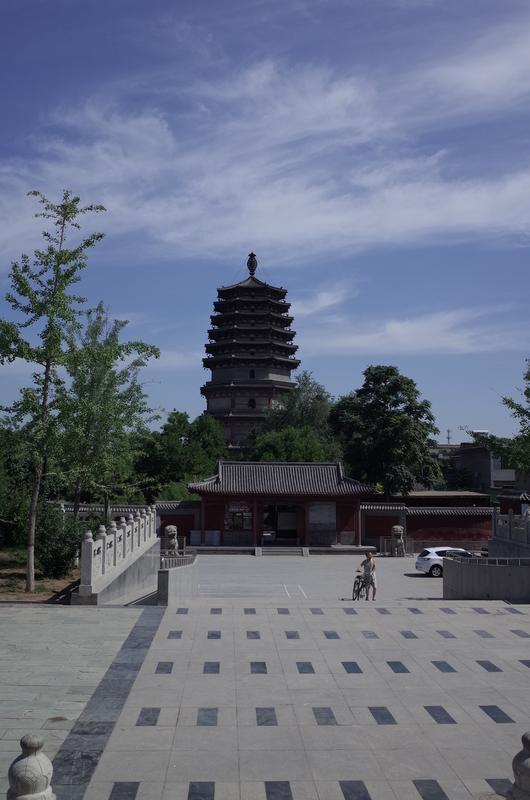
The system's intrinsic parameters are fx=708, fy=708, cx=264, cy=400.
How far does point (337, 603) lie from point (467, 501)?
28687 mm

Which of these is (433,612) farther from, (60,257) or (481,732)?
(60,257)

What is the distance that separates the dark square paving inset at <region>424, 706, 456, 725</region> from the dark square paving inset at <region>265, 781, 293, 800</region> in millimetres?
2308

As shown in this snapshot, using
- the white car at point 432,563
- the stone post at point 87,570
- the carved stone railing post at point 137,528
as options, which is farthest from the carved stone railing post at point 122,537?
the white car at point 432,563

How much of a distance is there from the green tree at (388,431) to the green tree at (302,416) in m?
9.42

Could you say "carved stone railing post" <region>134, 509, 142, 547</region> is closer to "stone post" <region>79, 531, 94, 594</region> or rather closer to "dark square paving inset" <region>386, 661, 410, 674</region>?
"stone post" <region>79, 531, 94, 594</region>

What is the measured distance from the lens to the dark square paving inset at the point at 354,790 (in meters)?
6.02

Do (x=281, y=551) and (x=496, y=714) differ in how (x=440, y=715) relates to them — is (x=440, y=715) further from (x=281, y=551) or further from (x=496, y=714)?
(x=281, y=551)

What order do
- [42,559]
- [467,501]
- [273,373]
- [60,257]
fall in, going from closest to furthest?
1. [60,257]
2. [42,559]
3. [467,501]
4. [273,373]

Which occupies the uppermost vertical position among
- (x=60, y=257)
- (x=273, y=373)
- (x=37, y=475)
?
(x=273, y=373)

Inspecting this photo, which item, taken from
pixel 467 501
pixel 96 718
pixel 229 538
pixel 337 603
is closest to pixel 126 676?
pixel 96 718

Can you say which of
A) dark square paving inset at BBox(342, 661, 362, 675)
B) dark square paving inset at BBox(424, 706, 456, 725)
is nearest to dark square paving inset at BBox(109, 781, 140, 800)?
dark square paving inset at BBox(424, 706, 456, 725)

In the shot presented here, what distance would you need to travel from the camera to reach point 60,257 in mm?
16062

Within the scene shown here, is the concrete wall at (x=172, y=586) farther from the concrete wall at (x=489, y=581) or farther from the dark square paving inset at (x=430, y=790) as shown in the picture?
the dark square paving inset at (x=430, y=790)

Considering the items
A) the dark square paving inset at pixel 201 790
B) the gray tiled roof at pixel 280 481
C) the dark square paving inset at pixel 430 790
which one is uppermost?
the gray tiled roof at pixel 280 481
